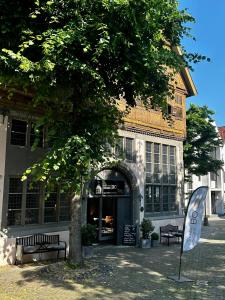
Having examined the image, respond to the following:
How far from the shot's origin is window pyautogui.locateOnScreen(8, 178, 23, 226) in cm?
1270

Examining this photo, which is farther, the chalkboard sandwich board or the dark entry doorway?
the chalkboard sandwich board

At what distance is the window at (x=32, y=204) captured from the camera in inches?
525

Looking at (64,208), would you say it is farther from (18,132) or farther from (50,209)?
(18,132)

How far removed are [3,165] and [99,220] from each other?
6.28m

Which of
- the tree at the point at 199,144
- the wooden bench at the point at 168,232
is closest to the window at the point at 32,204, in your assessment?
the wooden bench at the point at 168,232

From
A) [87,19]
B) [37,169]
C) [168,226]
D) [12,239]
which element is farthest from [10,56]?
[168,226]

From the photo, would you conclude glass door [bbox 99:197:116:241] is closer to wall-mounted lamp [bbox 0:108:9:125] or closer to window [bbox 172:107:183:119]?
wall-mounted lamp [bbox 0:108:9:125]

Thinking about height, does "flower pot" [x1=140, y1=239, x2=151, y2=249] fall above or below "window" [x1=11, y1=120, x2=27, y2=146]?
below

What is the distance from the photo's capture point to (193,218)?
10.7 m

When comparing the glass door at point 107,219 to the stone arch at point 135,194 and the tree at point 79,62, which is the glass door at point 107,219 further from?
the tree at point 79,62

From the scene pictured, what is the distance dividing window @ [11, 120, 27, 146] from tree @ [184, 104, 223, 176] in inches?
604

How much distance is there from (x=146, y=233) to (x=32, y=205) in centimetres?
643

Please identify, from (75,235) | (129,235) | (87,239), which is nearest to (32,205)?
(87,239)

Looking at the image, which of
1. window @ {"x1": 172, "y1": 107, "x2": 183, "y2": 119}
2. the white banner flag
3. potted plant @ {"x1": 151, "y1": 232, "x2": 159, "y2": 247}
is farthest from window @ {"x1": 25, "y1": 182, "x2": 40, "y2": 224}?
window @ {"x1": 172, "y1": 107, "x2": 183, "y2": 119}
